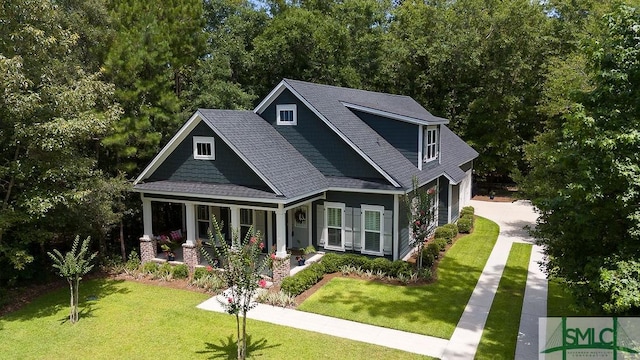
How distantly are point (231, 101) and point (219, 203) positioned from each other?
1133 centimetres

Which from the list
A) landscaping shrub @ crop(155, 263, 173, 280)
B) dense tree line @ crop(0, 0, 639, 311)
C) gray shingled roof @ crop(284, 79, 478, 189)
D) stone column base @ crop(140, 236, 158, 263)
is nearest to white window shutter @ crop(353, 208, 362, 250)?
gray shingled roof @ crop(284, 79, 478, 189)

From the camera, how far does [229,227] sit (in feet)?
68.4

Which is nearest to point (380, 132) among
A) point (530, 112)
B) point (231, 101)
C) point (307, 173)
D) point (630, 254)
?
point (307, 173)

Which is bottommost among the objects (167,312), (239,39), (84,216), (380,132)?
(167,312)

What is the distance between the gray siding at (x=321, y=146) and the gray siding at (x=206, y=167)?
12.1 feet

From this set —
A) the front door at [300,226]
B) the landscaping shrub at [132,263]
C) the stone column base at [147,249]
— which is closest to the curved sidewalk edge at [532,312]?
the front door at [300,226]

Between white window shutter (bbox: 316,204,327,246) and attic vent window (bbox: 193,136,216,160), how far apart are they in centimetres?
496

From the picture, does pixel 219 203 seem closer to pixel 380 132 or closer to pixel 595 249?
pixel 380 132

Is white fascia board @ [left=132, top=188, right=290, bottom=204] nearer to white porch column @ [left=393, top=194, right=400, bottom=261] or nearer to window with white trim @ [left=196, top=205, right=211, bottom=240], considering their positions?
window with white trim @ [left=196, top=205, right=211, bottom=240]

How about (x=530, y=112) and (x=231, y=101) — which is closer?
(x=231, y=101)

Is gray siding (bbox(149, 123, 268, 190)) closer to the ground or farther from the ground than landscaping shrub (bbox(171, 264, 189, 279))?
farther from the ground

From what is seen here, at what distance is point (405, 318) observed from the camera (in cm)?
1337

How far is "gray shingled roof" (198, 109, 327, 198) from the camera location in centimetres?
1695

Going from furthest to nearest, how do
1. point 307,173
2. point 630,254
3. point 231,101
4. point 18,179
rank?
point 231,101 → point 307,173 → point 18,179 → point 630,254
